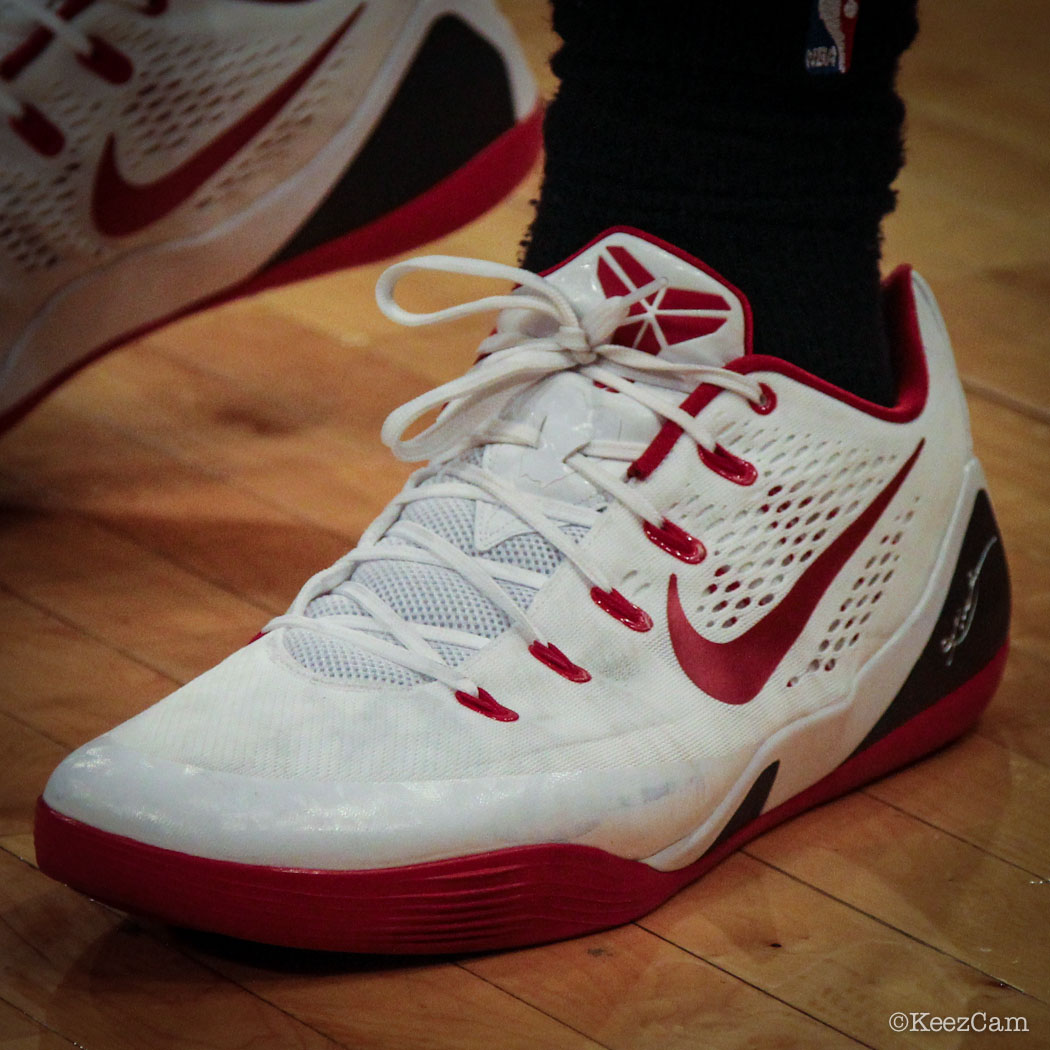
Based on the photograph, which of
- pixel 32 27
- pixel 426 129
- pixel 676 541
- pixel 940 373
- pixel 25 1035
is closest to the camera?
pixel 25 1035

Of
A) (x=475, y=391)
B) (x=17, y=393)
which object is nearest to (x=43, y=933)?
(x=475, y=391)

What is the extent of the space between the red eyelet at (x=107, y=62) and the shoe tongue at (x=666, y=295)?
490 millimetres

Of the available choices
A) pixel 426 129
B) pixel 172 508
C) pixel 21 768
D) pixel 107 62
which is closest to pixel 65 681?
pixel 21 768

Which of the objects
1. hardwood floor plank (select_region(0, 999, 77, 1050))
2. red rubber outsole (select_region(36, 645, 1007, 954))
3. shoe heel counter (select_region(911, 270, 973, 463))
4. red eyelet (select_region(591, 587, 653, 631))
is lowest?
hardwood floor plank (select_region(0, 999, 77, 1050))

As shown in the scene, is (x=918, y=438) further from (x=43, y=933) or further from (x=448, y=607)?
(x=43, y=933)

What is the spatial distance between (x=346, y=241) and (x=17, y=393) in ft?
0.96

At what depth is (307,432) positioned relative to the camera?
117cm

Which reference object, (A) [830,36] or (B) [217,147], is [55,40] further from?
(A) [830,36]

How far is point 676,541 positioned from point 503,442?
10 centimetres

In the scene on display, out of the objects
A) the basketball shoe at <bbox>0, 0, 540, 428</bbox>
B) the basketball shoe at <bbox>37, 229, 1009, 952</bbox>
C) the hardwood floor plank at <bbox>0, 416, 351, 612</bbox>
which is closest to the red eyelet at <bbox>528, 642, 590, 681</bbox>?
the basketball shoe at <bbox>37, 229, 1009, 952</bbox>

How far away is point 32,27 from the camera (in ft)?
3.26

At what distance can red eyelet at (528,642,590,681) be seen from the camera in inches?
25.5

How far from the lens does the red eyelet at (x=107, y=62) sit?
3.31ft

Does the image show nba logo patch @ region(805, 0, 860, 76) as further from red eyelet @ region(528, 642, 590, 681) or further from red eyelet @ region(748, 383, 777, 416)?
red eyelet @ region(528, 642, 590, 681)
